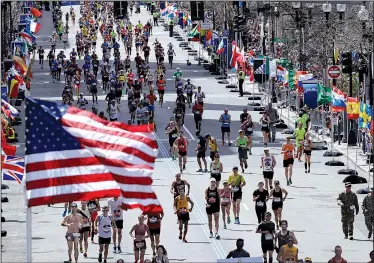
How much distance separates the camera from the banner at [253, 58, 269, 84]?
6912 centimetres

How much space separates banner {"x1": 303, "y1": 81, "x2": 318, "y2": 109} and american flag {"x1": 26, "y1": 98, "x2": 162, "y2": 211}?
35.7 meters

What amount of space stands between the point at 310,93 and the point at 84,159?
36.1 metres

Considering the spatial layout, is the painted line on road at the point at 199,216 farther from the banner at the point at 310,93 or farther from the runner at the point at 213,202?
the banner at the point at 310,93

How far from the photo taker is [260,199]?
1519 inches

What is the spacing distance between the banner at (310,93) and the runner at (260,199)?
20731mm

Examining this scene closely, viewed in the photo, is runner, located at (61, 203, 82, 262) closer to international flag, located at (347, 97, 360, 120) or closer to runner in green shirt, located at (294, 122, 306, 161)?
runner in green shirt, located at (294, 122, 306, 161)

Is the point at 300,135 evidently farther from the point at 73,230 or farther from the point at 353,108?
the point at 73,230

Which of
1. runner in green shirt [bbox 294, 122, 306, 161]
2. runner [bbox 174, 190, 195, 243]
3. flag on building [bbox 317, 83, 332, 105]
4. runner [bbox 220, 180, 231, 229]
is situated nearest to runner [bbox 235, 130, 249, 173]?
runner in green shirt [bbox 294, 122, 306, 161]

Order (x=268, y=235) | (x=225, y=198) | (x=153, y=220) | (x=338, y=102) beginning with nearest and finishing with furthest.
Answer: (x=268, y=235)
(x=153, y=220)
(x=225, y=198)
(x=338, y=102)

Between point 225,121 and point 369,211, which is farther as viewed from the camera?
point 225,121

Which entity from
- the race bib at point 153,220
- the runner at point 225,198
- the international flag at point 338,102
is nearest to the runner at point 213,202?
the runner at point 225,198

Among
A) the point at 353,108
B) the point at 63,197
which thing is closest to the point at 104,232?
the point at 63,197

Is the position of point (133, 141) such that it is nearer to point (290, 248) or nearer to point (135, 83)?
point (290, 248)

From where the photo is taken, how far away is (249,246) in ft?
122
